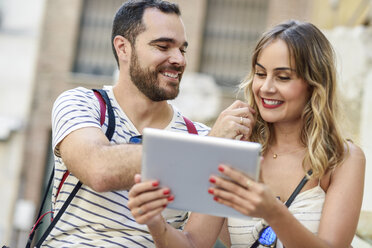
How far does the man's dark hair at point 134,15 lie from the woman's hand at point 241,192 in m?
1.60

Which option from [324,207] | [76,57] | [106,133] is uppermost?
[106,133]

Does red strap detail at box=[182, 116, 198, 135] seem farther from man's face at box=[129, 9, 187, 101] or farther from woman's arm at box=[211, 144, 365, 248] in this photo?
woman's arm at box=[211, 144, 365, 248]

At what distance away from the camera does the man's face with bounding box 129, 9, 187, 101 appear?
329 centimetres

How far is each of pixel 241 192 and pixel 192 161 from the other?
0.20m

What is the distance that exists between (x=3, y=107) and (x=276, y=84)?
922 cm

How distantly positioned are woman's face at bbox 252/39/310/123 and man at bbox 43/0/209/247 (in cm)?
62

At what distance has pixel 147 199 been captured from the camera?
2.14 metres

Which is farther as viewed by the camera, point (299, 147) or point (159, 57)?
point (159, 57)

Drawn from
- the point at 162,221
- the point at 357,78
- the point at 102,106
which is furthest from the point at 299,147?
the point at 357,78

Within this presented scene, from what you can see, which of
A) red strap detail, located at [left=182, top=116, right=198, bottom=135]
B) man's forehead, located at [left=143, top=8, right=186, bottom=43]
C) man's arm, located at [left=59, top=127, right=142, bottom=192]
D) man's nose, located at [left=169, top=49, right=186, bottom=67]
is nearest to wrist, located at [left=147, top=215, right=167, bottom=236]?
man's arm, located at [left=59, top=127, right=142, bottom=192]

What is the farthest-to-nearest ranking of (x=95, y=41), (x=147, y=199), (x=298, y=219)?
(x=95, y=41) → (x=298, y=219) → (x=147, y=199)

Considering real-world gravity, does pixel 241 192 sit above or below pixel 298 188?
above

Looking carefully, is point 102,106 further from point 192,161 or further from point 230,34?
point 230,34

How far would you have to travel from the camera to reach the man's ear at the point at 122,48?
11.4 ft
